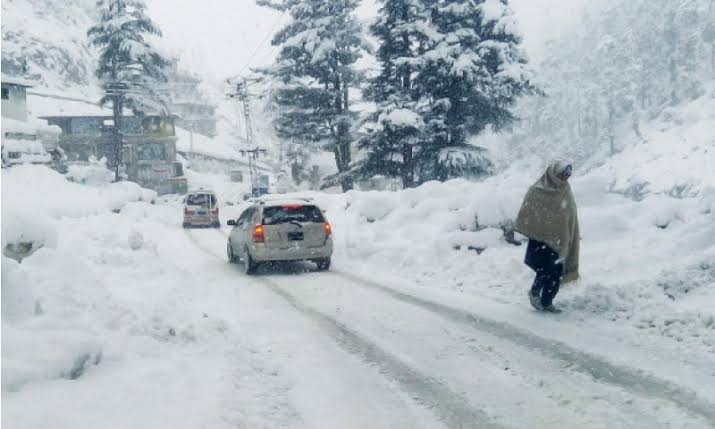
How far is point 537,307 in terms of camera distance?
7996mm

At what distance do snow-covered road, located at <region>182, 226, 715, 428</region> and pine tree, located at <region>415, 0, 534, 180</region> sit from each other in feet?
53.4

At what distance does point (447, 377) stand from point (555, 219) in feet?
11.1

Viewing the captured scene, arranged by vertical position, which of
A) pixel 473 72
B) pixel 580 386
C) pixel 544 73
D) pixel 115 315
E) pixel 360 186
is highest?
pixel 544 73

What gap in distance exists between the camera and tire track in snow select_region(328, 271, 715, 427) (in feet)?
14.9

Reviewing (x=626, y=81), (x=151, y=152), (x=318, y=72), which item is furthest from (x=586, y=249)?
(x=626, y=81)

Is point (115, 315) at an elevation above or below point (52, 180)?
below

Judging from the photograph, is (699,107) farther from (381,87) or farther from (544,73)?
(381,87)

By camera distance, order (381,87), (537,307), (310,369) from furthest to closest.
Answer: (381,87), (537,307), (310,369)

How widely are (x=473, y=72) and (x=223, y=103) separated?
11907 cm

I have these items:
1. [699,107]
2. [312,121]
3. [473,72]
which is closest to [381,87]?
[473,72]

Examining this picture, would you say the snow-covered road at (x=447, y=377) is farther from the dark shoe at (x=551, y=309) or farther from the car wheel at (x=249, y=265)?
the car wheel at (x=249, y=265)

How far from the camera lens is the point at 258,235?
41.7 feet

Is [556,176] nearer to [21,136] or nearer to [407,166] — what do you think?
[407,166]

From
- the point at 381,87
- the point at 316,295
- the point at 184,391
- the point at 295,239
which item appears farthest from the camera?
the point at 381,87
